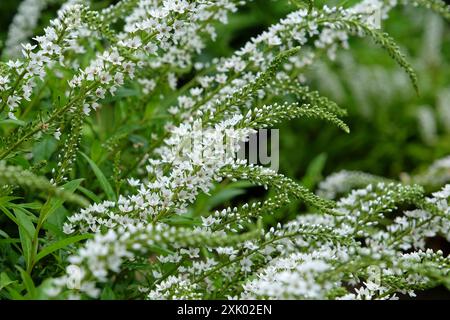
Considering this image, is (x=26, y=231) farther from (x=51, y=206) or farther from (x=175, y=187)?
(x=175, y=187)

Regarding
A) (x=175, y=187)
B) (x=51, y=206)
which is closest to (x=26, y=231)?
(x=51, y=206)

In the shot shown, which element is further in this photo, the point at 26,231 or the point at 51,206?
the point at 51,206

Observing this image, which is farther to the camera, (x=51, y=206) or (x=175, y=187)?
(x=51, y=206)

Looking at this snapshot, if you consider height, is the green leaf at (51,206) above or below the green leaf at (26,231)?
above

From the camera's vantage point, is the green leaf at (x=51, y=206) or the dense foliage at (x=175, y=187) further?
the green leaf at (x=51, y=206)

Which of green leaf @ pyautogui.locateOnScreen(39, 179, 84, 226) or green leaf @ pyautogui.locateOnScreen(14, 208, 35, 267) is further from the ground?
green leaf @ pyautogui.locateOnScreen(39, 179, 84, 226)

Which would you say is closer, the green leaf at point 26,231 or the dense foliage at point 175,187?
the dense foliage at point 175,187

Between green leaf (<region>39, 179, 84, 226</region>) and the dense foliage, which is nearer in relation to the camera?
the dense foliage

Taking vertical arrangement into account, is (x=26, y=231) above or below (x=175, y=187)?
below

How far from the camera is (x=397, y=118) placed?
267 inches

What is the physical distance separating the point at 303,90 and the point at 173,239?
1.30 m

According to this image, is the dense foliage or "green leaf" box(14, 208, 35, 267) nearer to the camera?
the dense foliage

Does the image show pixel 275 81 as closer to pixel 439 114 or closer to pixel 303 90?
pixel 303 90

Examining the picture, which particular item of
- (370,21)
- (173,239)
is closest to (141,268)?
(173,239)
